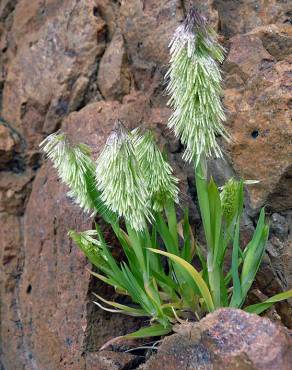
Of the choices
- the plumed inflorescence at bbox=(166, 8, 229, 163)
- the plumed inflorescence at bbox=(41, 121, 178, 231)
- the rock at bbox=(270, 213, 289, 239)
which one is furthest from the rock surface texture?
the plumed inflorescence at bbox=(166, 8, 229, 163)

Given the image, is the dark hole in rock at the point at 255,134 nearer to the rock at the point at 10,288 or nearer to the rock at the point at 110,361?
the rock at the point at 110,361

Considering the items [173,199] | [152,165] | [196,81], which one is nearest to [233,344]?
[173,199]

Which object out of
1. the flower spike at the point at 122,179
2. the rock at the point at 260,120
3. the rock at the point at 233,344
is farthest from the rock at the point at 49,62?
the rock at the point at 233,344

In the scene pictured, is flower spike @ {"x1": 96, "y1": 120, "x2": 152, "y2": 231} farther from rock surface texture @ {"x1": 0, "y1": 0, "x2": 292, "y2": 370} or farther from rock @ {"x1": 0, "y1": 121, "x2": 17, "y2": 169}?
rock @ {"x1": 0, "y1": 121, "x2": 17, "y2": 169}

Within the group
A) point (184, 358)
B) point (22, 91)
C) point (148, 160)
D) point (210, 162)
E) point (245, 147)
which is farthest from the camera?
point (22, 91)

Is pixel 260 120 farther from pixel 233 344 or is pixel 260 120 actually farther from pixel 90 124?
pixel 233 344

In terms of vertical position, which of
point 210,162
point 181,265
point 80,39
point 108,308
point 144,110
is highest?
point 80,39

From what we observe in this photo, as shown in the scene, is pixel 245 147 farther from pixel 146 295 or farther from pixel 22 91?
pixel 22 91

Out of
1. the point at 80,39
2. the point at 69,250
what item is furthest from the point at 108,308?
the point at 80,39
